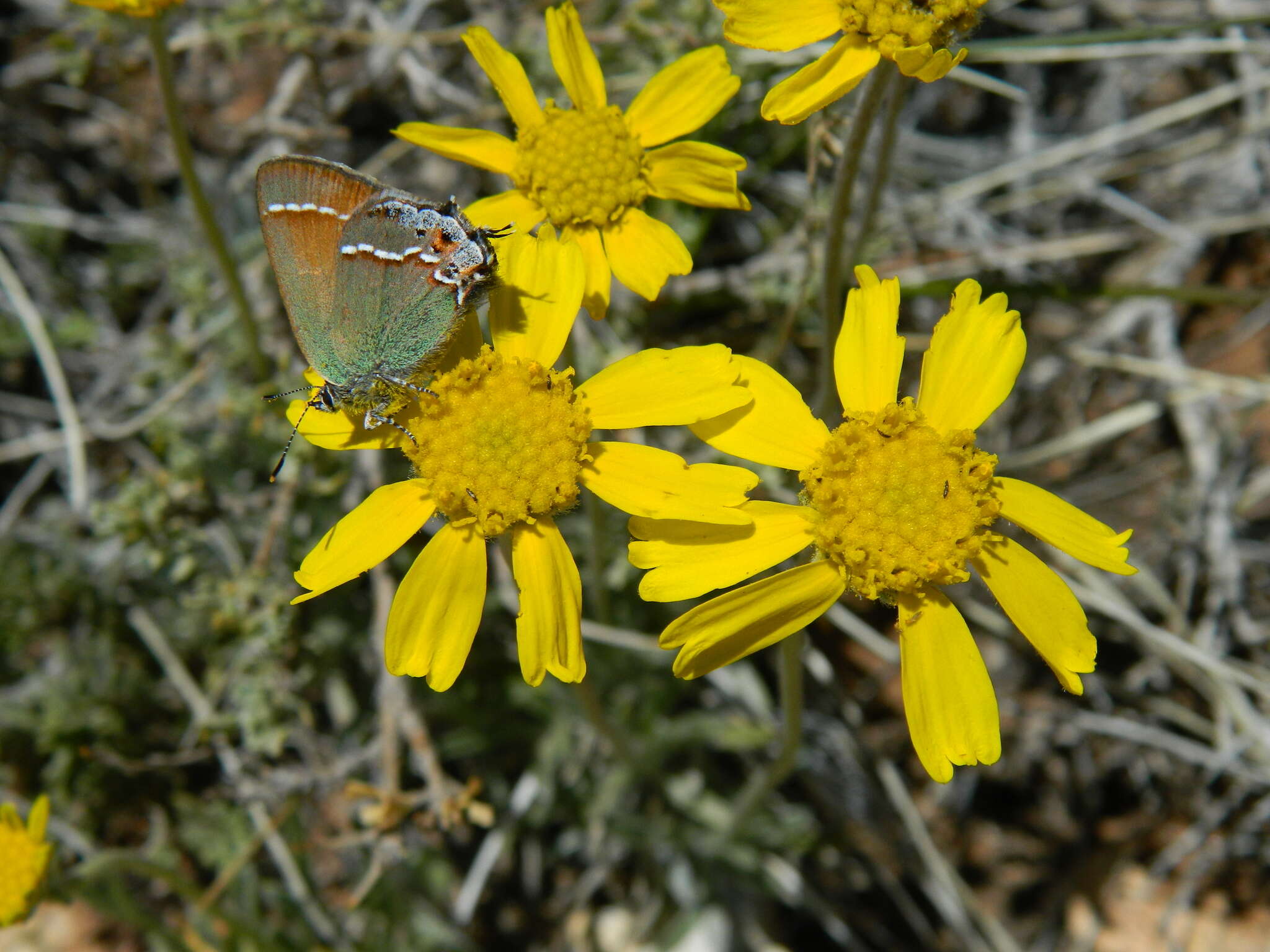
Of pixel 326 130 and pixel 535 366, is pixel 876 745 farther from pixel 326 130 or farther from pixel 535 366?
pixel 326 130

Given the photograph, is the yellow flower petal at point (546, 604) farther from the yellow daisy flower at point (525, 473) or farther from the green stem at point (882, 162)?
the green stem at point (882, 162)

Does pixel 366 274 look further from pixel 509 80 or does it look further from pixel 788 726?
pixel 788 726

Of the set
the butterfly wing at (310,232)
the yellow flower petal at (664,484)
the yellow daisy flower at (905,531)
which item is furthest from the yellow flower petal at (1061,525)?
the butterfly wing at (310,232)

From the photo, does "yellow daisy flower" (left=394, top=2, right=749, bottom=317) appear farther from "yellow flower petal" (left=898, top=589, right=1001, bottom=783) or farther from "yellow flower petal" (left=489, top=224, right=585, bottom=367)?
"yellow flower petal" (left=898, top=589, right=1001, bottom=783)

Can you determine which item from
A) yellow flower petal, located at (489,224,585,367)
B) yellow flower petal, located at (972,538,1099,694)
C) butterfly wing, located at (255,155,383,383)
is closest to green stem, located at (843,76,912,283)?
yellow flower petal, located at (489,224,585,367)

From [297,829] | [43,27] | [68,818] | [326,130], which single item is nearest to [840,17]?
[326,130]

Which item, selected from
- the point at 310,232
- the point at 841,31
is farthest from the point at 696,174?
the point at 310,232
